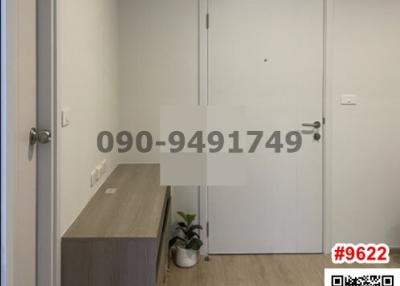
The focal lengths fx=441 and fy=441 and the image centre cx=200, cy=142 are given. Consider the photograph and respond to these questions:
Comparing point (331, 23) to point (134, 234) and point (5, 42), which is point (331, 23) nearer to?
point (134, 234)

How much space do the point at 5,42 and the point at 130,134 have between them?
6.83ft

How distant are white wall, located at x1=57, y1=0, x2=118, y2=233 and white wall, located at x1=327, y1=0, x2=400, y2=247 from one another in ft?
5.72

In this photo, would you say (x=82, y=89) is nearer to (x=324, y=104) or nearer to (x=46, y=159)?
(x=46, y=159)

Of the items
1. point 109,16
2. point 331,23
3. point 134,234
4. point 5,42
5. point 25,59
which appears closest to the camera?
point 5,42

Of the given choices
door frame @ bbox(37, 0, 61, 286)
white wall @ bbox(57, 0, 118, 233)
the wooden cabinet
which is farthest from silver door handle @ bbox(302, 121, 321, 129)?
door frame @ bbox(37, 0, 61, 286)

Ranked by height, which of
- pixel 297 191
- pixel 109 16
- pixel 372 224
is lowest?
pixel 372 224

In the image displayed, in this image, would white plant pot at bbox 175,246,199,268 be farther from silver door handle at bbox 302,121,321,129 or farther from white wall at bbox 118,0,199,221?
silver door handle at bbox 302,121,321,129

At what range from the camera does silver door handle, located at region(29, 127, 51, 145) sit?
5.76ft

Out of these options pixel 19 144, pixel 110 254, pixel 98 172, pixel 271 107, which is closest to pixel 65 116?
pixel 19 144

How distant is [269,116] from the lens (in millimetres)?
3521

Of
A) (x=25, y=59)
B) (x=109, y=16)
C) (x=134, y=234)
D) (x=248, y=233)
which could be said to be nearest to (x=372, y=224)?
(x=248, y=233)

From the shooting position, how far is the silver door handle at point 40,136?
175 cm

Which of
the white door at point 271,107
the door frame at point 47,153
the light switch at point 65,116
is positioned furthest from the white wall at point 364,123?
the door frame at point 47,153

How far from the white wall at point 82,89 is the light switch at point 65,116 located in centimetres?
2
